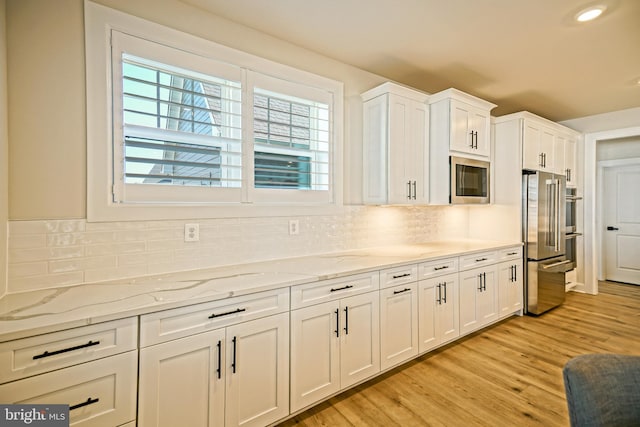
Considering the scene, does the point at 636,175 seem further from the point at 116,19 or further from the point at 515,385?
the point at 116,19

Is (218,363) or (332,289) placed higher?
(332,289)

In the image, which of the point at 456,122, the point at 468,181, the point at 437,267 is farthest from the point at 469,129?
the point at 437,267

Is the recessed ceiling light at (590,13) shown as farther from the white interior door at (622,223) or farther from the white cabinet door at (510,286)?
the white interior door at (622,223)

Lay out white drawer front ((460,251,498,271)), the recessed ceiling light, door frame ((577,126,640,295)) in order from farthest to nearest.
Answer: door frame ((577,126,640,295)), white drawer front ((460,251,498,271)), the recessed ceiling light

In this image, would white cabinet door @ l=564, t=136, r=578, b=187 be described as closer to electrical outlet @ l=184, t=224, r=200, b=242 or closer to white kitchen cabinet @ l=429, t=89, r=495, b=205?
white kitchen cabinet @ l=429, t=89, r=495, b=205

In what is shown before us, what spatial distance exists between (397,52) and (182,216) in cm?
221

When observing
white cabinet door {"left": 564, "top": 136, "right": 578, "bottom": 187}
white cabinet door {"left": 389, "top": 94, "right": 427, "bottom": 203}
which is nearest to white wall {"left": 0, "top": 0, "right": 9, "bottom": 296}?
white cabinet door {"left": 389, "top": 94, "right": 427, "bottom": 203}

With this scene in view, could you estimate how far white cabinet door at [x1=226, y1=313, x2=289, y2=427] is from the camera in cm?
161

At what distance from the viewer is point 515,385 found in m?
2.27

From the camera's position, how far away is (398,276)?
2383 mm

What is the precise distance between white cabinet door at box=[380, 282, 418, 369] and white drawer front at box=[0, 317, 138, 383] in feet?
5.34

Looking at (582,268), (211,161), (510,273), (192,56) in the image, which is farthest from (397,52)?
(582,268)

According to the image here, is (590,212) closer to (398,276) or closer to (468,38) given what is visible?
(468,38)

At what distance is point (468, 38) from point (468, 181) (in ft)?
4.44
